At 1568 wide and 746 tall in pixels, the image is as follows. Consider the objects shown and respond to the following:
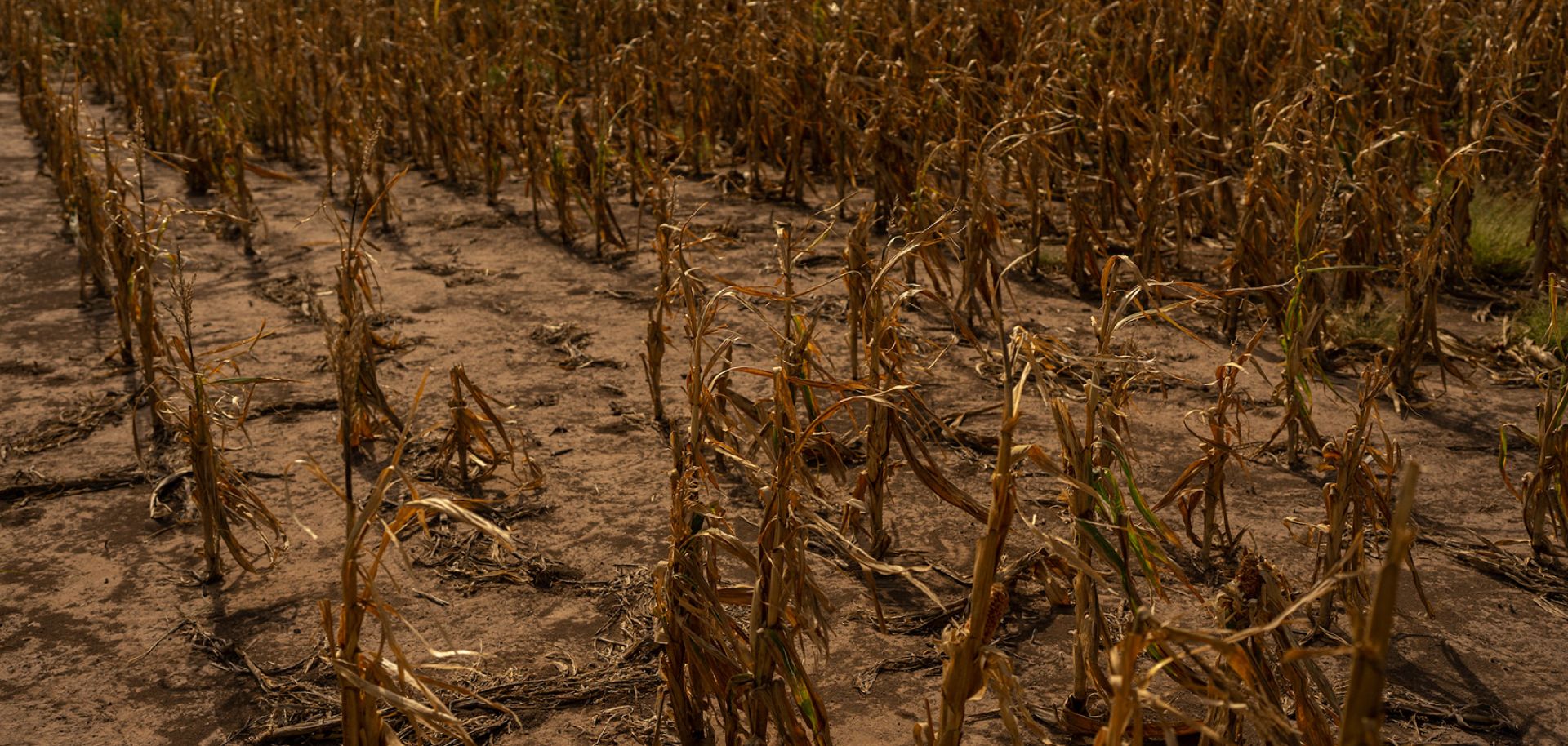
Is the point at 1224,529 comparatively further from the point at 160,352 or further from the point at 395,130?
the point at 395,130

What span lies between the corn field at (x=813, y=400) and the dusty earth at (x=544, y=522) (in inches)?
0.5

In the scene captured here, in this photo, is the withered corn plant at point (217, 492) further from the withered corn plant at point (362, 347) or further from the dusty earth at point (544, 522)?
the withered corn plant at point (362, 347)

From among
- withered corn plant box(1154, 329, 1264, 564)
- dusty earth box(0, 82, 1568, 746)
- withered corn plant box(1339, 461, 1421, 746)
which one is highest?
withered corn plant box(1339, 461, 1421, 746)

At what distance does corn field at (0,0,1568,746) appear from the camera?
213 cm

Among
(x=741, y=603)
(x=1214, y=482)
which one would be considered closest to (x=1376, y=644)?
(x=741, y=603)

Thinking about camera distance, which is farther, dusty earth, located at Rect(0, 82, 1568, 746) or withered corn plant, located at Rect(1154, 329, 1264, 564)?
withered corn plant, located at Rect(1154, 329, 1264, 564)

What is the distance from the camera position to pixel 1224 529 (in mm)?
3014

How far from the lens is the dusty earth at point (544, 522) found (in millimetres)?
2479

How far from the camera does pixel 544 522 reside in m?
3.14

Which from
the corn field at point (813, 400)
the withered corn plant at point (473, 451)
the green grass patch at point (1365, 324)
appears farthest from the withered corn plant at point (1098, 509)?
the green grass patch at point (1365, 324)

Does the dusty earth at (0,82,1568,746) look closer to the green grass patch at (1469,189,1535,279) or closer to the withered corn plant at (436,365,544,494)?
the withered corn plant at (436,365,544,494)

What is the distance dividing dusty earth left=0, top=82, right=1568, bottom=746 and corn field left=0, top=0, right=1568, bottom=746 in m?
0.01

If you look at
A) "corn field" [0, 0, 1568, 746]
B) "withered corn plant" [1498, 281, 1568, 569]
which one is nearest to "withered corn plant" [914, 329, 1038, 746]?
"corn field" [0, 0, 1568, 746]

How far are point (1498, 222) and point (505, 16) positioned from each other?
4736 millimetres
